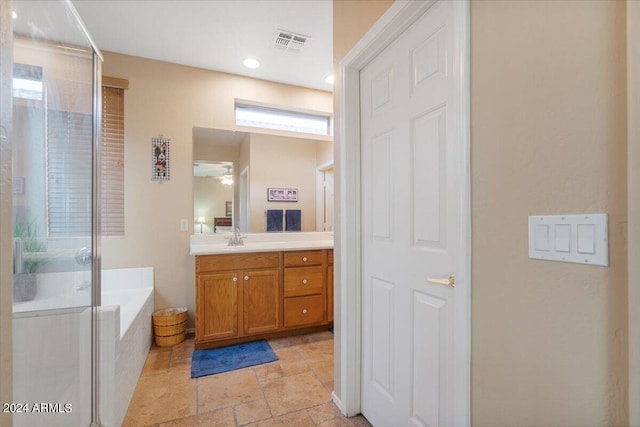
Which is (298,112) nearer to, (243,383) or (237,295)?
(237,295)

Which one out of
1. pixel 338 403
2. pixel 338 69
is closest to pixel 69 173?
pixel 338 69

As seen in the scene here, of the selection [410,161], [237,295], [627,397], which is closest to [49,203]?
[237,295]

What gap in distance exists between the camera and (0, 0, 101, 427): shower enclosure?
3.42 ft

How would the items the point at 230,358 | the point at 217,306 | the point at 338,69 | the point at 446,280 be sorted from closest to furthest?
the point at 446,280, the point at 338,69, the point at 230,358, the point at 217,306

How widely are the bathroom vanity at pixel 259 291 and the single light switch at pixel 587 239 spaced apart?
86.8 inches

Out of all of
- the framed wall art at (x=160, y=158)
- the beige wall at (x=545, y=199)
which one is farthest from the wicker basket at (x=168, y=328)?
the beige wall at (x=545, y=199)

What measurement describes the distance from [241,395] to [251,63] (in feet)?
9.11

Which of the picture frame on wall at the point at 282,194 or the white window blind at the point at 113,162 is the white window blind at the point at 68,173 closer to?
the white window blind at the point at 113,162

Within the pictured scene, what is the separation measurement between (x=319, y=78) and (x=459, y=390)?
3.00 meters

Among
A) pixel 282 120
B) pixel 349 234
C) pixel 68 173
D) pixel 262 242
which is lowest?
pixel 262 242

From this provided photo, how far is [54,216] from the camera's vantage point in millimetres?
1377

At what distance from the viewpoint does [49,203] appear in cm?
133

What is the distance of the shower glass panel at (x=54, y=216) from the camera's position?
3.44ft

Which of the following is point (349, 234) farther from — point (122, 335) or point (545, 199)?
point (122, 335)
